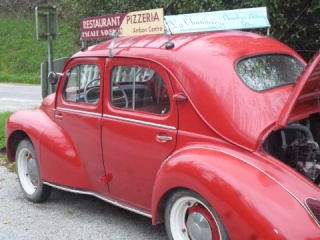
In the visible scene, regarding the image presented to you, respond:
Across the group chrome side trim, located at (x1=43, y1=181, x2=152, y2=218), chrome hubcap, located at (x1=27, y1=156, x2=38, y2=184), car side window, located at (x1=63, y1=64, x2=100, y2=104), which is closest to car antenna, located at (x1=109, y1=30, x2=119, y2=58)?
car side window, located at (x1=63, y1=64, x2=100, y2=104)

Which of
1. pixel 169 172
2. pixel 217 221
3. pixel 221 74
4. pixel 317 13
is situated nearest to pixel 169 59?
pixel 221 74

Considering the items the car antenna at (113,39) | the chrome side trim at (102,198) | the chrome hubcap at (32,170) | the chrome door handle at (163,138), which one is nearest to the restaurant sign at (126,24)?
the car antenna at (113,39)

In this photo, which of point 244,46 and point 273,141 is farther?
point 244,46

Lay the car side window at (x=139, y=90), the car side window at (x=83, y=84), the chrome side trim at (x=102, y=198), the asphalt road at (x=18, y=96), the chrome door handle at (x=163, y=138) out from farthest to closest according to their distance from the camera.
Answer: the asphalt road at (x=18, y=96) < the car side window at (x=83, y=84) < the chrome side trim at (x=102, y=198) < the car side window at (x=139, y=90) < the chrome door handle at (x=163, y=138)

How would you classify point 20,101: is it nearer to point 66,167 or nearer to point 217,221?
point 66,167

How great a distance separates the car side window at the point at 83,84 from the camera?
4980mm

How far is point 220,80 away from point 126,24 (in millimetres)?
1404

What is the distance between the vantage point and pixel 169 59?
420cm

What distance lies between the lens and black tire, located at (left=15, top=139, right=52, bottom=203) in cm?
559

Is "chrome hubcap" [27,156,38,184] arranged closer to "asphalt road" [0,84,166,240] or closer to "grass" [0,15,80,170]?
"asphalt road" [0,84,166,240]

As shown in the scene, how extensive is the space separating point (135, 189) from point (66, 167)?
971 millimetres

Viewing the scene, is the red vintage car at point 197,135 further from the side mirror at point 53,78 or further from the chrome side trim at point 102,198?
the side mirror at point 53,78

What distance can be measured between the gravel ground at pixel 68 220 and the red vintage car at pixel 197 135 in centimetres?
31

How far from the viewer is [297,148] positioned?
13.1ft
